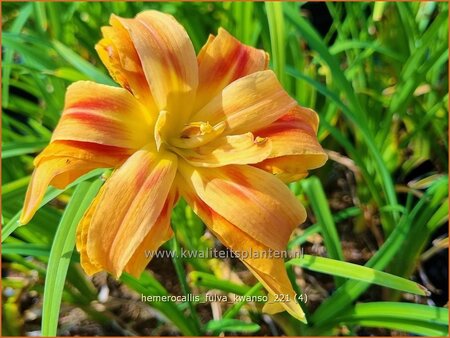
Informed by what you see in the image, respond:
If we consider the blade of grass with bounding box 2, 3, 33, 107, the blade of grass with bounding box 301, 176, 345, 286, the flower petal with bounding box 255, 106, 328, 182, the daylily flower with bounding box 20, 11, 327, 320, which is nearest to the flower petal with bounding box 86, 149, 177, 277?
the daylily flower with bounding box 20, 11, 327, 320

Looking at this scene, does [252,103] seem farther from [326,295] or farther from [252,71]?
[326,295]

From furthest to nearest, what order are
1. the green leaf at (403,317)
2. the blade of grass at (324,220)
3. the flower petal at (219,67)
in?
the blade of grass at (324,220) < the green leaf at (403,317) < the flower petal at (219,67)

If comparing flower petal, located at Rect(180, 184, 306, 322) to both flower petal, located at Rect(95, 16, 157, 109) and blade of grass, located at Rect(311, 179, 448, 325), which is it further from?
blade of grass, located at Rect(311, 179, 448, 325)

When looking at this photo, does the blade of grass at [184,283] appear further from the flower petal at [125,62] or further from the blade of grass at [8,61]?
the blade of grass at [8,61]

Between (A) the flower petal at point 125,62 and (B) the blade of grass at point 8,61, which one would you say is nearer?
(A) the flower petal at point 125,62

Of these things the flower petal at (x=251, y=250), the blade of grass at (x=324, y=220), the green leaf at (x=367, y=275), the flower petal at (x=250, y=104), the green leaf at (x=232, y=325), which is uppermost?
the flower petal at (x=250, y=104)

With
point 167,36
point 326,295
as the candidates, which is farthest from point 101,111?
point 326,295

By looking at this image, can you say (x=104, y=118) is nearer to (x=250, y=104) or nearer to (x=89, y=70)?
(x=250, y=104)

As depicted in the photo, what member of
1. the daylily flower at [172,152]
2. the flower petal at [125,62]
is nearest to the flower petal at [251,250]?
the daylily flower at [172,152]

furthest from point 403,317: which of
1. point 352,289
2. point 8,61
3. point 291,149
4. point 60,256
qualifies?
point 8,61
